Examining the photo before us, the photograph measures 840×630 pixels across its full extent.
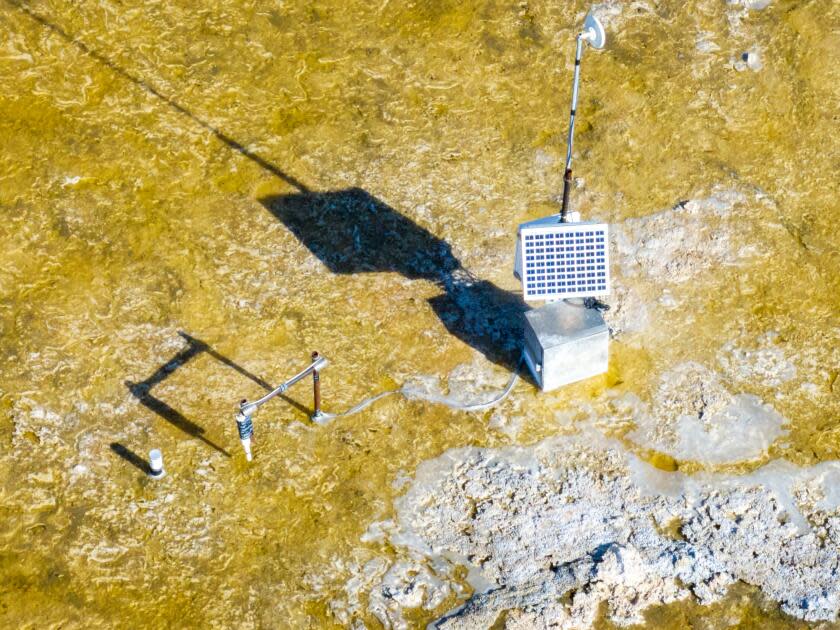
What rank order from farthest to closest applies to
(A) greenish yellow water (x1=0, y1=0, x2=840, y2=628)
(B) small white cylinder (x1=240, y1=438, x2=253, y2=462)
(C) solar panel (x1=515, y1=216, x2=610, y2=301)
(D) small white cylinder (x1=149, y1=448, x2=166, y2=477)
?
(C) solar panel (x1=515, y1=216, x2=610, y2=301) < (B) small white cylinder (x1=240, y1=438, x2=253, y2=462) < (D) small white cylinder (x1=149, y1=448, x2=166, y2=477) < (A) greenish yellow water (x1=0, y1=0, x2=840, y2=628)

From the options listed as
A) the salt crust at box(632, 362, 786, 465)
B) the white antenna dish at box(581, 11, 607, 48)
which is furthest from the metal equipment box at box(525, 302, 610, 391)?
the white antenna dish at box(581, 11, 607, 48)

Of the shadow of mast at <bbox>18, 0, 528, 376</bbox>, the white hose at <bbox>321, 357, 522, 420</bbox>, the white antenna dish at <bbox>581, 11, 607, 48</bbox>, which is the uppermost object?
the white antenna dish at <bbox>581, 11, 607, 48</bbox>

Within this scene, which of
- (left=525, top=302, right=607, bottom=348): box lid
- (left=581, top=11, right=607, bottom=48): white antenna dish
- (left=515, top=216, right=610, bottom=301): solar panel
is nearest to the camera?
(left=581, top=11, right=607, bottom=48): white antenna dish

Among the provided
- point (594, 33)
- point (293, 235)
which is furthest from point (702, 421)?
point (293, 235)

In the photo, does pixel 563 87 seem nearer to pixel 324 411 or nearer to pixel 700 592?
pixel 324 411

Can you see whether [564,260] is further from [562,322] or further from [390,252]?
[390,252]

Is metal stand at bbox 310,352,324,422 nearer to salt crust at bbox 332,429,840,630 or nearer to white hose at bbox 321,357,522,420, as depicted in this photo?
white hose at bbox 321,357,522,420

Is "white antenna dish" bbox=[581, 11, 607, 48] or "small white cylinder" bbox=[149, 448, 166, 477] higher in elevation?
"white antenna dish" bbox=[581, 11, 607, 48]

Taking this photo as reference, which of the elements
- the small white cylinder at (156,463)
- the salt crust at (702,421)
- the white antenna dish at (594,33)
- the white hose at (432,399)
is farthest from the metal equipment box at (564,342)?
the small white cylinder at (156,463)
